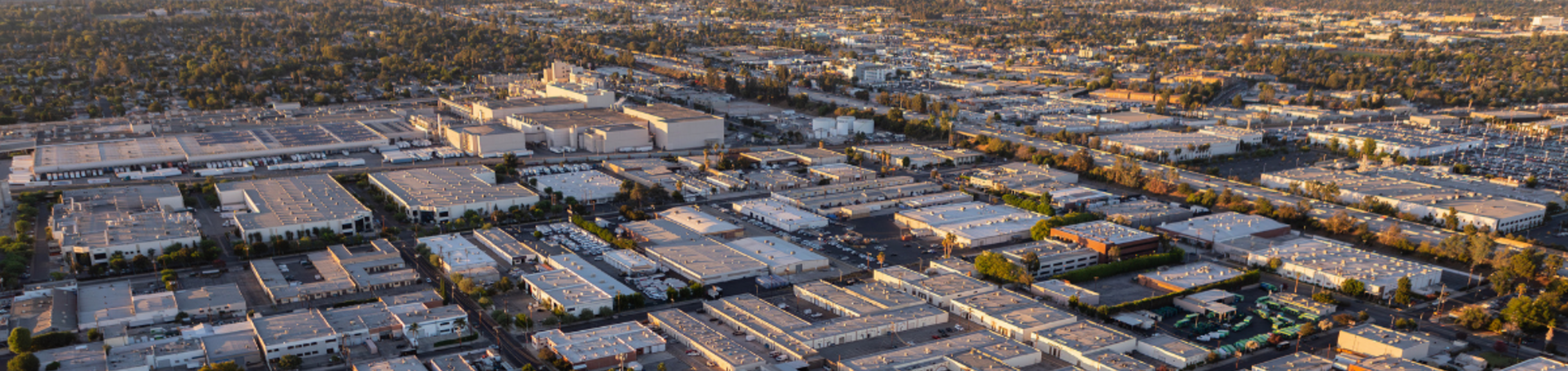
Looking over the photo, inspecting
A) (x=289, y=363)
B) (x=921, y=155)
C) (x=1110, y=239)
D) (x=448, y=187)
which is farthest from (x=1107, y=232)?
(x=448, y=187)

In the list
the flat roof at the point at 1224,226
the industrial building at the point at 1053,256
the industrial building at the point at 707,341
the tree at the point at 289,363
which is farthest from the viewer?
the flat roof at the point at 1224,226

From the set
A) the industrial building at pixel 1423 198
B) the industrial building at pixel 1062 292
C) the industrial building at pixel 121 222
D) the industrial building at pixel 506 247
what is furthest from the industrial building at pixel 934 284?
the industrial building at pixel 121 222

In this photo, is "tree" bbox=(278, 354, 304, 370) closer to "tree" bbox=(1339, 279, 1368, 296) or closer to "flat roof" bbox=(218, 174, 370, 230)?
"flat roof" bbox=(218, 174, 370, 230)

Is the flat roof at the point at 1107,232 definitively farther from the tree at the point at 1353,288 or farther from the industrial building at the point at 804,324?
the industrial building at the point at 804,324

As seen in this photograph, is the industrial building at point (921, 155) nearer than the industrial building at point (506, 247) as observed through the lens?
No

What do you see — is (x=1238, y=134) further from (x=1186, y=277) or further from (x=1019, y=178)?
(x=1186, y=277)
